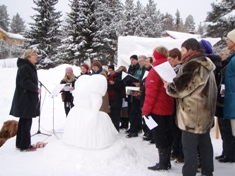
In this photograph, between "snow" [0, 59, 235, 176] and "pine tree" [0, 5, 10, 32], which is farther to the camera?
"pine tree" [0, 5, 10, 32]

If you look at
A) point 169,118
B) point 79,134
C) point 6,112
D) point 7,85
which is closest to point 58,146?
point 79,134

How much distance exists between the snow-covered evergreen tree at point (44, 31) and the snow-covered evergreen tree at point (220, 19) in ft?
47.5

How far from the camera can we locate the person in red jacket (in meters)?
3.35

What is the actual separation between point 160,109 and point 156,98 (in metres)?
0.18

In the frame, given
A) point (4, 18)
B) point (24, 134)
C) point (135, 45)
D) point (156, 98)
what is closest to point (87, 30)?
point (135, 45)

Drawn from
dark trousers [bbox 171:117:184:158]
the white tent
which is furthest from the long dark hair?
the white tent

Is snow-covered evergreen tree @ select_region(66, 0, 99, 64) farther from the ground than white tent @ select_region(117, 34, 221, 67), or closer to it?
farther from the ground

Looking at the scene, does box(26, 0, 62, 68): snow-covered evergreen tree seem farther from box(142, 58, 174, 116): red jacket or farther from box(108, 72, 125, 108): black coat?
box(142, 58, 174, 116): red jacket

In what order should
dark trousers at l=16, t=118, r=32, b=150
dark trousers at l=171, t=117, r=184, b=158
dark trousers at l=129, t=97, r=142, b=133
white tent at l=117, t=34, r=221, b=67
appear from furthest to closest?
white tent at l=117, t=34, r=221, b=67, dark trousers at l=129, t=97, r=142, b=133, dark trousers at l=16, t=118, r=32, b=150, dark trousers at l=171, t=117, r=184, b=158

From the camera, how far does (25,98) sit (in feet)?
13.9

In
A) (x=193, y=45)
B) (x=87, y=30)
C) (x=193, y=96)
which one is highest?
(x=87, y=30)

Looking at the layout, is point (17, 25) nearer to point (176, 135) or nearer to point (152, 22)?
point (152, 22)

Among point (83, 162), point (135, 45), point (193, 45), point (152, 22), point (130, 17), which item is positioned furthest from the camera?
point (152, 22)

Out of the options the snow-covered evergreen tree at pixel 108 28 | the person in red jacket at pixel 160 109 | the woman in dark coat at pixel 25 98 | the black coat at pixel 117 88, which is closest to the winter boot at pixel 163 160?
the person in red jacket at pixel 160 109
